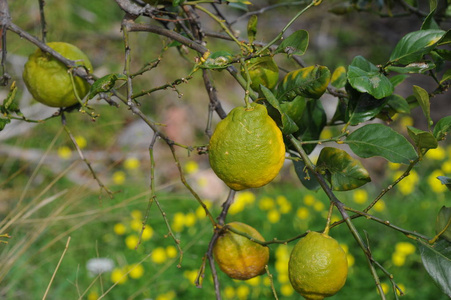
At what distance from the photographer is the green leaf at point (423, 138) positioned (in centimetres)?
50

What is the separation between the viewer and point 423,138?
20.1 inches

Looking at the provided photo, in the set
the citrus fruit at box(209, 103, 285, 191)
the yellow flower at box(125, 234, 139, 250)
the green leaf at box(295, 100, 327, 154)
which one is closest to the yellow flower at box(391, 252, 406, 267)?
the yellow flower at box(125, 234, 139, 250)

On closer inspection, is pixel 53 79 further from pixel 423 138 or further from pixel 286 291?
pixel 286 291

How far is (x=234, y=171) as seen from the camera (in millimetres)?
497

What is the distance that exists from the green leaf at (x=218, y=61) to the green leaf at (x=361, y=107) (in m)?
0.19

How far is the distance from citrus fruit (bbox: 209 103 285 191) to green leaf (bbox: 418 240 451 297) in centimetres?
19

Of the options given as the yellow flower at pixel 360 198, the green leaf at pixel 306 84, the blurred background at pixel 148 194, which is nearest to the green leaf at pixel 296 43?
the green leaf at pixel 306 84

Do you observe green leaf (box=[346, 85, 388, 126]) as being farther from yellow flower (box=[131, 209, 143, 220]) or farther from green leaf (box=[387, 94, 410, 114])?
yellow flower (box=[131, 209, 143, 220])

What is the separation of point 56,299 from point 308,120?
124 cm

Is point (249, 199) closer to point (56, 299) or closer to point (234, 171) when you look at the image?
point (56, 299)

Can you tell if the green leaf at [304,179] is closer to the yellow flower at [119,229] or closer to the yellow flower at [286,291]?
the yellow flower at [286,291]

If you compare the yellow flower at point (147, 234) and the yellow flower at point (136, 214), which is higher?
the yellow flower at point (147, 234)

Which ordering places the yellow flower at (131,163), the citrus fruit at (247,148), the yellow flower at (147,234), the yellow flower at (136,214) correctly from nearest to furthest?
the citrus fruit at (247,148), the yellow flower at (147,234), the yellow flower at (136,214), the yellow flower at (131,163)

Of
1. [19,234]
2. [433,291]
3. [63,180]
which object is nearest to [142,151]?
[63,180]
